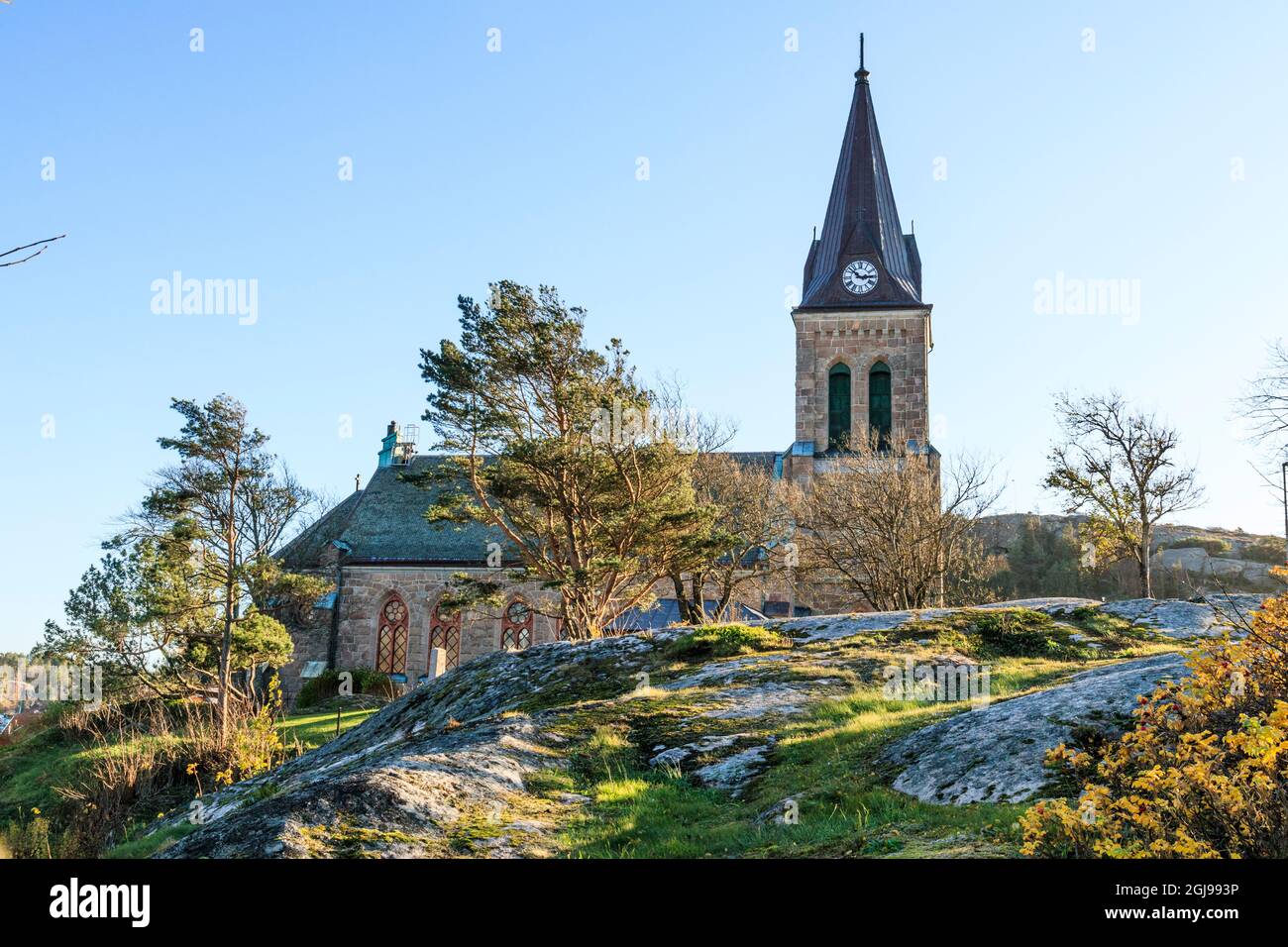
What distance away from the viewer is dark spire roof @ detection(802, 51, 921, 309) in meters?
42.1

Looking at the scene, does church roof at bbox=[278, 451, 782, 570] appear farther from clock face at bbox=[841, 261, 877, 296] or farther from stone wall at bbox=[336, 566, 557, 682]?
clock face at bbox=[841, 261, 877, 296]

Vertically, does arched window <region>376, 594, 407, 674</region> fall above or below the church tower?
below

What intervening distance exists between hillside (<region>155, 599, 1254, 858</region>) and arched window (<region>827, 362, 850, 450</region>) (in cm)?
2670

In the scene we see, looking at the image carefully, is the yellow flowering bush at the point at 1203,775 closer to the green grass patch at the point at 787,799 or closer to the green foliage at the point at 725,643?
the green grass patch at the point at 787,799

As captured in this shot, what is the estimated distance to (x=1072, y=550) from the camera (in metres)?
53.4

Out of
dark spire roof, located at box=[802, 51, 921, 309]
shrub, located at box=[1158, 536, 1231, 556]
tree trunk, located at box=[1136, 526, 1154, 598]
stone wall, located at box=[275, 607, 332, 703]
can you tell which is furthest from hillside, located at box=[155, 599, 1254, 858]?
shrub, located at box=[1158, 536, 1231, 556]

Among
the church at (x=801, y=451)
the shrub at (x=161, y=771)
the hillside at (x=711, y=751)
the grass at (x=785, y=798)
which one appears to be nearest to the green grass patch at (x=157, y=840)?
the hillside at (x=711, y=751)

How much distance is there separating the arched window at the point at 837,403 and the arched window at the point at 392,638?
17.4m

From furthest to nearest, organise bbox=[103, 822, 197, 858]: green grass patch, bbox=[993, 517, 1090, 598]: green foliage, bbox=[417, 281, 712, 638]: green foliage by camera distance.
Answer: bbox=[993, 517, 1090, 598]: green foliage
bbox=[417, 281, 712, 638]: green foliage
bbox=[103, 822, 197, 858]: green grass patch

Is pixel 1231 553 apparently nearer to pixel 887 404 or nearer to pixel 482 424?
pixel 887 404

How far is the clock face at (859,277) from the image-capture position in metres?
42.2

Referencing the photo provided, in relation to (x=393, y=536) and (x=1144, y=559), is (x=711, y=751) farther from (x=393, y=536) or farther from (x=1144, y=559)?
(x=393, y=536)

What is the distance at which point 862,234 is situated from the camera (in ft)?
140
